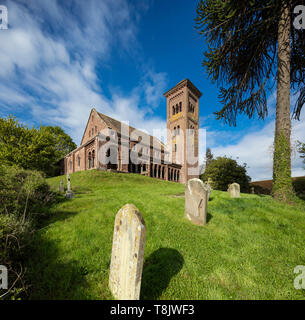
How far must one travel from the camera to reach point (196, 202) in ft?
16.3

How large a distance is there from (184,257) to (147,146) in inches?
1077

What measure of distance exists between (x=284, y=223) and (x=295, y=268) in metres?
2.22

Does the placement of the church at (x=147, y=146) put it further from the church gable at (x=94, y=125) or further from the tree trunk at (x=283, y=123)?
the tree trunk at (x=283, y=123)

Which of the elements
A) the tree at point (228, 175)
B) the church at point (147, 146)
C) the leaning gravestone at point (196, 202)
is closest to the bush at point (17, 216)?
the leaning gravestone at point (196, 202)

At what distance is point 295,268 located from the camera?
2.78 m

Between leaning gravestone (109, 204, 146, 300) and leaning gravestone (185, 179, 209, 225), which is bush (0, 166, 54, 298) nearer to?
leaning gravestone (109, 204, 146, 300)

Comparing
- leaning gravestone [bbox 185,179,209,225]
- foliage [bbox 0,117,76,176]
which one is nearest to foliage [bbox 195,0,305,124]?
leaning gravestone [bbox 185,179,209,225]

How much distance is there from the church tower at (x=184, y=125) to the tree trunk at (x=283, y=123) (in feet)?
76.9

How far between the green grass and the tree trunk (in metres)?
2.62

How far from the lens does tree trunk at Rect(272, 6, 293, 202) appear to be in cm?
729

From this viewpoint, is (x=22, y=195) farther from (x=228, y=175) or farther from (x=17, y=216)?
(x=228, y=175)

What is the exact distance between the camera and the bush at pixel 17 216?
7.69 feet
